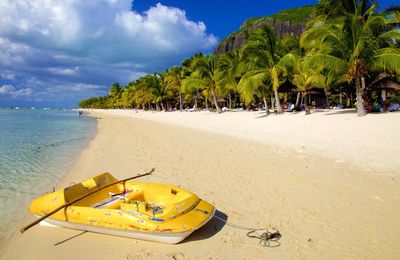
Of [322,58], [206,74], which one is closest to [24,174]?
[322,58]

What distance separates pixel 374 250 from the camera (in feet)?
12.7

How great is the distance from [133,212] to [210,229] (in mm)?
1303

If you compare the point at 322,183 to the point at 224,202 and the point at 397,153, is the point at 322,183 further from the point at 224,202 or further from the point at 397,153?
the point at 397,153

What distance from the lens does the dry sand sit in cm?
411

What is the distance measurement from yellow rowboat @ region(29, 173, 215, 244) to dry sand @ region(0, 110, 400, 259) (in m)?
0.21

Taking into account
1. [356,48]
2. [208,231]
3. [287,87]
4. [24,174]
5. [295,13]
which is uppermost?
[295,13]

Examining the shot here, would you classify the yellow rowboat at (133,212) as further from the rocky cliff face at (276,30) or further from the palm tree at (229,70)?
the rocky cliff face at (276,30)

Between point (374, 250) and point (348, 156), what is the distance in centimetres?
571

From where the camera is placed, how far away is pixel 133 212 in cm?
431

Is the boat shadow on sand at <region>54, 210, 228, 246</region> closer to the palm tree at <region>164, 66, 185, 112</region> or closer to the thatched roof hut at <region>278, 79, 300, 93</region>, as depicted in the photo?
the thatched roof hut at <region>278, 79, 300, 93</region>

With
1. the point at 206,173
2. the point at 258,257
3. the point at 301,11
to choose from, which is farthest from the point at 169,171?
the point at 301,11

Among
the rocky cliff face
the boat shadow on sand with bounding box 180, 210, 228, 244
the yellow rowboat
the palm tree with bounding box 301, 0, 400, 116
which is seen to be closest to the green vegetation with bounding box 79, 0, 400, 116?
the palm tree with bounding box 301, 0, 400, 116

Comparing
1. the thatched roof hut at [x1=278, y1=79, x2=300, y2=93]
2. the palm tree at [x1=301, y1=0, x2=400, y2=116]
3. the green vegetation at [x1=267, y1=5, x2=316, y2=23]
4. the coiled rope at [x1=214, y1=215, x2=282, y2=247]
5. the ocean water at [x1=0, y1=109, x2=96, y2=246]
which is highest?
the green vegetation at [x1=267, y1=5, x2=316, y2=23]

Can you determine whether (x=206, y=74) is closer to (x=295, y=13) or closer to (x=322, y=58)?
(x=322, y=58)
